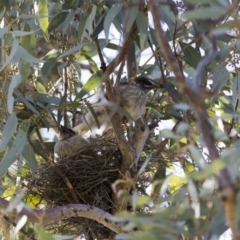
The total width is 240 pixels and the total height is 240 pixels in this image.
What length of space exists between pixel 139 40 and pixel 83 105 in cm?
40

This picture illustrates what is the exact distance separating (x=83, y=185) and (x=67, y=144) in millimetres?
383

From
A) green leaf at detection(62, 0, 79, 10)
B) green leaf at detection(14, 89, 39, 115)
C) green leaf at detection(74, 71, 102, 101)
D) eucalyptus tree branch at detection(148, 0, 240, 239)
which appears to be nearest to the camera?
eucalyptus tree branch at detection(148, 0, 240, 239)

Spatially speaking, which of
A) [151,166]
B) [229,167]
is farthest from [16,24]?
[229,167]

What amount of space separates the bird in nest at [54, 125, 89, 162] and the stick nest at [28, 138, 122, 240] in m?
0.14

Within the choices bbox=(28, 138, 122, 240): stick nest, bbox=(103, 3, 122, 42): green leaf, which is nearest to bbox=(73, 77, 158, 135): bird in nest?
bbox=(28, 138, 122, 240): stick nest

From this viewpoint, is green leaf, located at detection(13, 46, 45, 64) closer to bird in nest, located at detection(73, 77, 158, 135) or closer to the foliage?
the foliage

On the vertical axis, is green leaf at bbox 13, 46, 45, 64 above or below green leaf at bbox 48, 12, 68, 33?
below

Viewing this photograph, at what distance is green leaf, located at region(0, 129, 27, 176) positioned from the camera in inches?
113

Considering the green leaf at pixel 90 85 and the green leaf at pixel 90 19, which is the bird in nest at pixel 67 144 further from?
the green leaf at pixel 90 19

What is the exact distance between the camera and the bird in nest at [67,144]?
3.85 m

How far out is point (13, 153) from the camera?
9.43ft

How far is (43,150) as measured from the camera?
3.71 meters

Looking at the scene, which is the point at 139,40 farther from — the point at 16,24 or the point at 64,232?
the point at 64,232

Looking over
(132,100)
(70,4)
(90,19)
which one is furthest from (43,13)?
(132,100)
